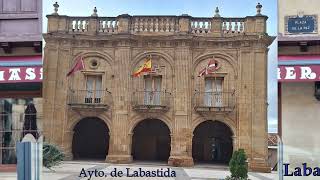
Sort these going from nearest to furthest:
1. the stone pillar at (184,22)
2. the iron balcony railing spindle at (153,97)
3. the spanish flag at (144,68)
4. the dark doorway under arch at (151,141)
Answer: the stone pillar at (184,22) → the spanish flag at (144,68) → the iron balcony railing spindle at (153,97) → the dark doorway under arch at (151,141)

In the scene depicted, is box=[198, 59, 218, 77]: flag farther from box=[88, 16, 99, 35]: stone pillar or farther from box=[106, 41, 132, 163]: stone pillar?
box=[88, 16, 99, 35]: stone pillar

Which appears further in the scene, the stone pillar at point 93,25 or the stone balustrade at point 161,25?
the stone pillar at point 93,25

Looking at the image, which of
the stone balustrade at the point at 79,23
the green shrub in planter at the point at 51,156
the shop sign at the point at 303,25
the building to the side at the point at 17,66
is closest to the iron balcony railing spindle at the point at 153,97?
the stone balustrade at the point at 79,23

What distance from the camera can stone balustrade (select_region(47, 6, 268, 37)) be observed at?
6.52 m

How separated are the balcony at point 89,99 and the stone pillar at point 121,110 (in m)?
0.22

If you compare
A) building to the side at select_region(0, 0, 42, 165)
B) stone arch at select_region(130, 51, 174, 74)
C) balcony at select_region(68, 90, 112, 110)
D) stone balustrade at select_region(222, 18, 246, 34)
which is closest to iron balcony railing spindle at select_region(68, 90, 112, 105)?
balcony at select_region(68, 90, 112, 110)

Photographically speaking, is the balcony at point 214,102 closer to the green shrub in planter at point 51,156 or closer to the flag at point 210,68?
the flag at point 210,68

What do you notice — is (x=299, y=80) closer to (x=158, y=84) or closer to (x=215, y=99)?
(x=215, y=99)

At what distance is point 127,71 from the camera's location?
8766 millimetres

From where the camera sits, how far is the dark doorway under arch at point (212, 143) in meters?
7.64

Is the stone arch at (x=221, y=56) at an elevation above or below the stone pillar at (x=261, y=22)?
below

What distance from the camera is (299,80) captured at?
5.99 metres

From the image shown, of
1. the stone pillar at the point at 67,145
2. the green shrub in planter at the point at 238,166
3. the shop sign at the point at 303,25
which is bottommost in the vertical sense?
the green shrub in planter at the point at 238,166

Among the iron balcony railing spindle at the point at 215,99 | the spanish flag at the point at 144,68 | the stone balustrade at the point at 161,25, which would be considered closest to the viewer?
the stone balustrade at the point at 161,25
